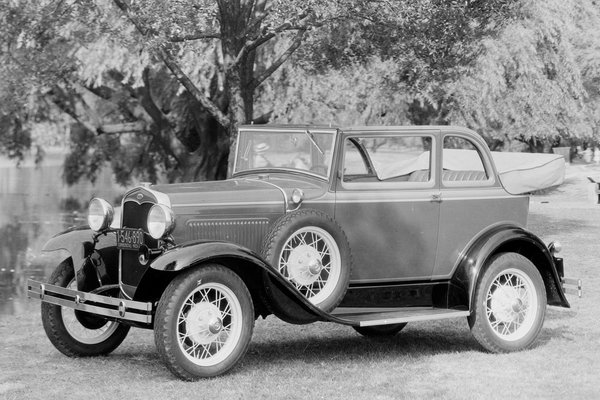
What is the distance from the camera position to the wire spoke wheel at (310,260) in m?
7.17

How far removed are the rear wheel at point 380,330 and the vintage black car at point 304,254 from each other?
0.02 m

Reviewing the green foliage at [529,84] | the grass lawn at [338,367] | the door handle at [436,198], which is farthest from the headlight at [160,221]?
the green foliage at [529,84]

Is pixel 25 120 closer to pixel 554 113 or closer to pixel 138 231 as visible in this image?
pixel 554 113

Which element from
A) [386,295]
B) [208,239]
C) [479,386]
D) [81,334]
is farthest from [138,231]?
[479,386]

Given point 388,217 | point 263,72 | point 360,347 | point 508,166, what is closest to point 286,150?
point 388,217

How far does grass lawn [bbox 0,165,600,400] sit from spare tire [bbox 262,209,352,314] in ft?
1.88

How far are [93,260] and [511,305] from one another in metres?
3.38

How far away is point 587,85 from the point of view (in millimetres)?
30266

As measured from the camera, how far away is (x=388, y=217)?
7.72 metres

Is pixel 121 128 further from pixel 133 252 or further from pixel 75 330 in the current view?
pixel 133 252

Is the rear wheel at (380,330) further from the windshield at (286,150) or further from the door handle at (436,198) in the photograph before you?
the windshield at (286,150)

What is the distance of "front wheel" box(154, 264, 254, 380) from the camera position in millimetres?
6582

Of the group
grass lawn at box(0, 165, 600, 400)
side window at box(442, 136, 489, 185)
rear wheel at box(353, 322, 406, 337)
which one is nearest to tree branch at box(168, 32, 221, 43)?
grass lawn at box(0, 165, 600, 400)

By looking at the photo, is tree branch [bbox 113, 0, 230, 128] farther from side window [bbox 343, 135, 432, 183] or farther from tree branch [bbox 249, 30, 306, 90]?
side window [bbox 343, 135, 432, 183]
